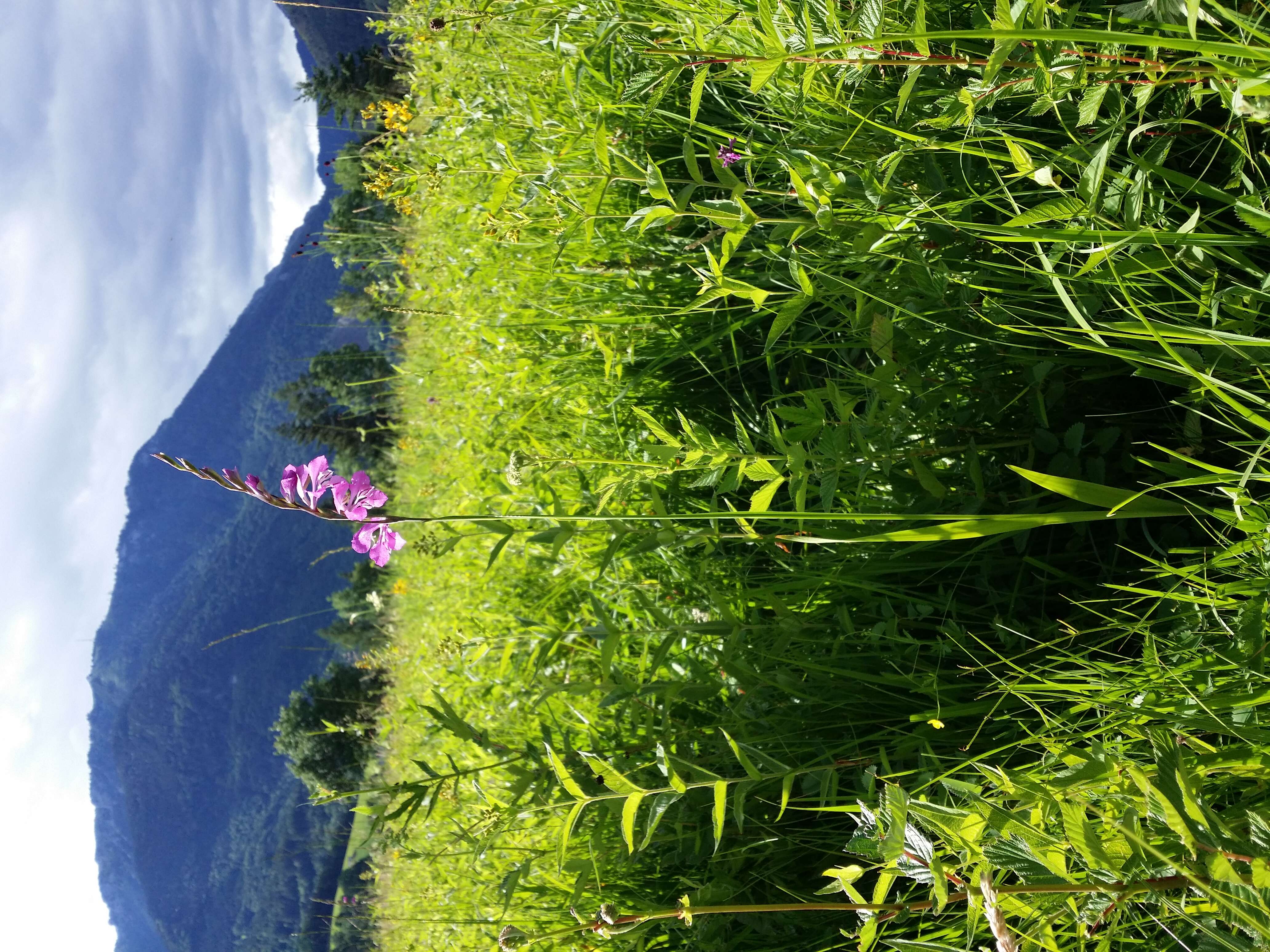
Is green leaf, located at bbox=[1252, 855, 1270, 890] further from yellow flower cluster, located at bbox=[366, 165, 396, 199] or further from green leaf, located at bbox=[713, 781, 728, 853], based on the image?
yellow flower cluster, located at bbox=[366, 165, 396, 199]

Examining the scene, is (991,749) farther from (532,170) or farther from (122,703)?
(122,703)

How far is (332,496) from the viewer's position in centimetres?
144

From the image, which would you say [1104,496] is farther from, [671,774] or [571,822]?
[571,822]

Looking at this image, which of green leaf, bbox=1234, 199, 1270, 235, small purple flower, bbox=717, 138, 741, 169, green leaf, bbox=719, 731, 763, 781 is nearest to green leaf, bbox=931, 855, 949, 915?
green leaf, bbox=719, 731, 763, 781

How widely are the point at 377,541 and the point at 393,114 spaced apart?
4.51 meters

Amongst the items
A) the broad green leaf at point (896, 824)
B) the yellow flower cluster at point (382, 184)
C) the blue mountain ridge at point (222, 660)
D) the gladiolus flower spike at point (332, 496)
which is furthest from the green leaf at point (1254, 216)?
the blue mountain ridge at point (222, 660)

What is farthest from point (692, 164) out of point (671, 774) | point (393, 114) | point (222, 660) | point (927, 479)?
point (222, 660)

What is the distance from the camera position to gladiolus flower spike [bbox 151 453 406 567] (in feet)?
4.53

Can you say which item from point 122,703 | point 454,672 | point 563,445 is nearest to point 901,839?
point 563,445

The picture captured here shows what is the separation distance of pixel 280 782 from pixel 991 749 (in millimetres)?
41968

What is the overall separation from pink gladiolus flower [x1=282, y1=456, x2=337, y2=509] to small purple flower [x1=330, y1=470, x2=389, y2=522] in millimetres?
23

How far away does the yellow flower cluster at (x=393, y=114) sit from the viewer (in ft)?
16.1

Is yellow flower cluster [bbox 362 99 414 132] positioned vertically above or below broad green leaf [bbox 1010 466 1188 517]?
above

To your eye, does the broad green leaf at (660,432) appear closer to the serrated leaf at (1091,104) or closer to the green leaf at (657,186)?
the green leaf at (657,186)
